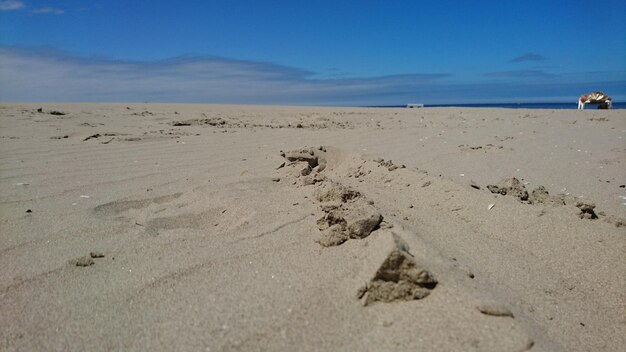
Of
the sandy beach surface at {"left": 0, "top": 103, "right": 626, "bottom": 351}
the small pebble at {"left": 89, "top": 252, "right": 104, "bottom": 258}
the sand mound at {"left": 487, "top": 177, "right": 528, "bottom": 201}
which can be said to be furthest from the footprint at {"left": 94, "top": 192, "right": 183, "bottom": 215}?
the sand mound at {"left": 487, "top": 177, "right": 528, "bottom": 201}

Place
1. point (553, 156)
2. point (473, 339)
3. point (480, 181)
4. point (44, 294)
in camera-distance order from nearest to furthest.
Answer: point (473, 339)
point (44, 294)
point (480, 181)
point (553, 156)

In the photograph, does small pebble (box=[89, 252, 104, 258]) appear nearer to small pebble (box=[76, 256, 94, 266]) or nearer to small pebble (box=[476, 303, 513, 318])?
small pebble (box=[76, 256, 94, 266])

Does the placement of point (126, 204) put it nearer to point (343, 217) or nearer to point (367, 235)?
point (343, 217)

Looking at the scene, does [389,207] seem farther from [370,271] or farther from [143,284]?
[143,284]

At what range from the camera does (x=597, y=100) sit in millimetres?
12781

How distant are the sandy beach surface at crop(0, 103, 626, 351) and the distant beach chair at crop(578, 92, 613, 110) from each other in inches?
443

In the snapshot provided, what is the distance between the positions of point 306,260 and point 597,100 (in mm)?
14075

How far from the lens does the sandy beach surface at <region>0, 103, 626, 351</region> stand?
117cm

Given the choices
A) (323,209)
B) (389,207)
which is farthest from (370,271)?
(389,207)

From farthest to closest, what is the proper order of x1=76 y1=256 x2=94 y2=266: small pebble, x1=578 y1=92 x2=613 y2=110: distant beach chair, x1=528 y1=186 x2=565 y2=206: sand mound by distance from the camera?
1. x1=578 y1=92 x2=613 y2=110: distant beach chair
2. x1=528 y1=186 x2=565 y2=206: sand mound
3. x1=76 y1=256 x2=94 y2=266: small pebble

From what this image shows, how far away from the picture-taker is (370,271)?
131 cm

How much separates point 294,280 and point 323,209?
1.83 ft

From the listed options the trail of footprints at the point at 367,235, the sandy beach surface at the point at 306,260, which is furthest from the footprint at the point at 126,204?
the trail of footprints at the point at 367,235

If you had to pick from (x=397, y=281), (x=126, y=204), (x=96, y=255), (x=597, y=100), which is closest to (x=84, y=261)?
(x=96, y=255)
